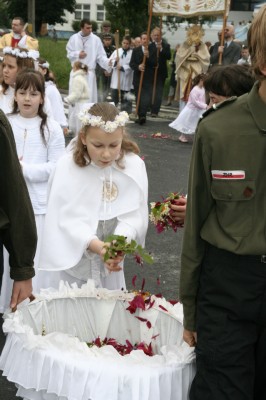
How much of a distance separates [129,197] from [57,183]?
43 cm

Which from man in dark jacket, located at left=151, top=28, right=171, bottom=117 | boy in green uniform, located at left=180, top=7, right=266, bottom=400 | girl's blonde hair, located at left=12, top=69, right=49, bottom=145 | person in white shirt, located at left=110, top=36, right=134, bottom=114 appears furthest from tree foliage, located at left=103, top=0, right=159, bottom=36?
boy in green uniform, located at left=180, top=7, right=266, bottom=400

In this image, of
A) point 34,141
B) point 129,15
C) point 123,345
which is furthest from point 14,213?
point 129,15

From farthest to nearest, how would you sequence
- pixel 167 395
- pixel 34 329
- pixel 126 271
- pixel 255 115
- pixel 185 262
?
pixel 126 271, pixel 34 329, pixel 167 395, pixel 185 262, pixel 255 115

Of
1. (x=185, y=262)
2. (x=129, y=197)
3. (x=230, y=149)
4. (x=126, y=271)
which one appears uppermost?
(x=230, y=149)

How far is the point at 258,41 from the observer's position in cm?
256

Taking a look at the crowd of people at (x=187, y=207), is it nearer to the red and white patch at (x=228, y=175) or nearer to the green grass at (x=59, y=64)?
the red and white patch at (x=228, y=175)

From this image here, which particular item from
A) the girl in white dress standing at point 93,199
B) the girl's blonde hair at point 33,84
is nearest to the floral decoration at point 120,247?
the girl in white dress standing at point 93,199

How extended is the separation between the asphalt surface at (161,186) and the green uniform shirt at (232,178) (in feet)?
4.54

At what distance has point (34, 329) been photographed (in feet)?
12.3

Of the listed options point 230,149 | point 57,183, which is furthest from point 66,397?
point 57,183

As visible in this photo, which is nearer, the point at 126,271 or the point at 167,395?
the point at 167,395

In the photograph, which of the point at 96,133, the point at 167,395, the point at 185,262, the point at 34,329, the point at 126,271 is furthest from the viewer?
the point at 126,271

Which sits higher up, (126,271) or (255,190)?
(255,190)

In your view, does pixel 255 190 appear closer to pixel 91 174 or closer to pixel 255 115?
pixel 255 115
